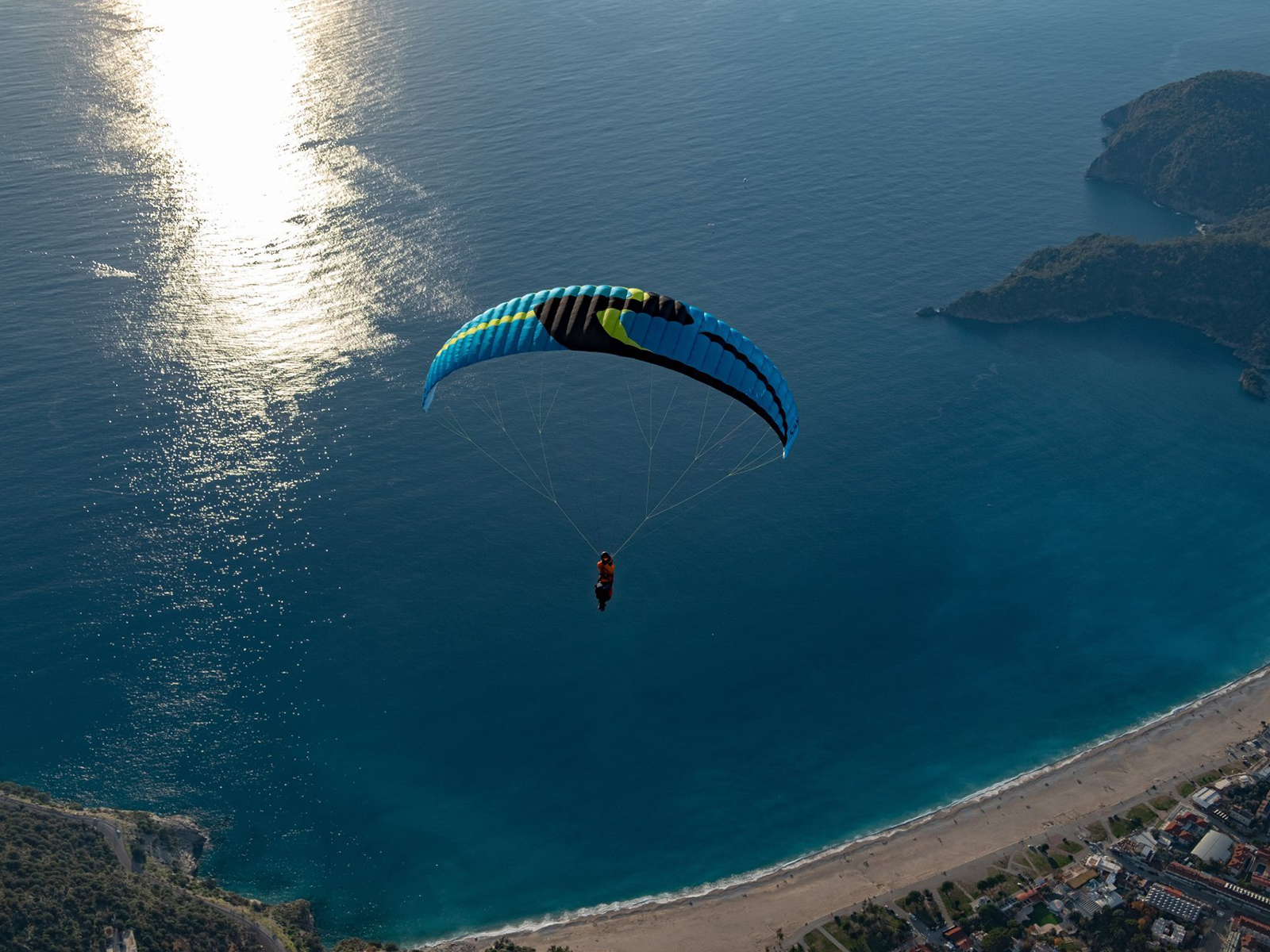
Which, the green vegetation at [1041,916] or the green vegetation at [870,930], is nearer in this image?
the green vegetation at [870,930]

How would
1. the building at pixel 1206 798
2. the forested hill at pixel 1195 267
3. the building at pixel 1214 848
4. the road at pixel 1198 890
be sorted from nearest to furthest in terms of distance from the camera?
1. the road at pixel 1198 890
2. the building at pixel 1214 848
3. the building at pixel 1206 798
4. the forested hill at pixel 1195 267

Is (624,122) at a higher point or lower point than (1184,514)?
higher

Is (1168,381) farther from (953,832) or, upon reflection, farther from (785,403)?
(785,403)

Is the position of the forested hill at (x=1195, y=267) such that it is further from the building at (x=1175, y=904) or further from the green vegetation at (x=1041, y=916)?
the green vegetation at (x=1041, y=916)

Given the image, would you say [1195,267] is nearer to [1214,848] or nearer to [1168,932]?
[1214,848]

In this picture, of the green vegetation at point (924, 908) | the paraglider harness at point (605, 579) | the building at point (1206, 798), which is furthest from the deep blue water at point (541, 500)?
the paraglider harness at point (605, 579)

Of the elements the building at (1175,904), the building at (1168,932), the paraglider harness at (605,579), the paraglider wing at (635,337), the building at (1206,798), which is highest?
the paraglider wing at (635,337)

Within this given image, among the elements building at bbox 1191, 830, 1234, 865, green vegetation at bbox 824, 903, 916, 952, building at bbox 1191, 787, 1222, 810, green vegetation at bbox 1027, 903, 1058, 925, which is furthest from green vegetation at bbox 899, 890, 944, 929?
building at bbox 1191, 787, 1222, 810

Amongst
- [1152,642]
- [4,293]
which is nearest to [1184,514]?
[1152,642]
